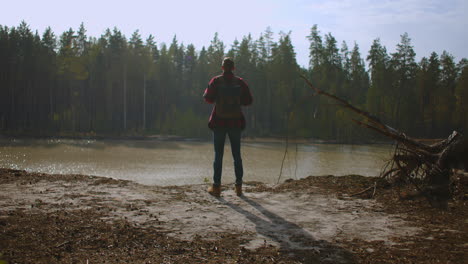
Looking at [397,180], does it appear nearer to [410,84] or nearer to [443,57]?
[410,84]

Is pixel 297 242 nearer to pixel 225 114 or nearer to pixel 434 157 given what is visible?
pixel 225 114

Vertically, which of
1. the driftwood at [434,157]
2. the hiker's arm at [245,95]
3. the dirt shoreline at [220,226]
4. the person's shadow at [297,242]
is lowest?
the person's shadow at [297,242]

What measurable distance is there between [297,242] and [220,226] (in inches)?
32.2

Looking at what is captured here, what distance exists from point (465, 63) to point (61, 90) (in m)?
45.5

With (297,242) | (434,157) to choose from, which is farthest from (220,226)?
(434,157)

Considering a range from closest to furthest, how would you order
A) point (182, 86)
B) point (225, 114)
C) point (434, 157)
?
point (225, 114) → point (434, 157) → point (182, 86)

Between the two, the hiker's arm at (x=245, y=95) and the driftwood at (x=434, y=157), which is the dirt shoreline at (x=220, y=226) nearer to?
the driftwood at (x=434, y=157)

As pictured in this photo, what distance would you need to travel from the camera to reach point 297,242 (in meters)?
3.11

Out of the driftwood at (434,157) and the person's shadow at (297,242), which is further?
the driftwood at (434,157)

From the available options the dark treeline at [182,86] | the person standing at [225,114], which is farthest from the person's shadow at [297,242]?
the dark treeline at [182,86]

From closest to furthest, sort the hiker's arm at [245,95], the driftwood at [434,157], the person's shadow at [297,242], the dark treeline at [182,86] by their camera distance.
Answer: the person's shadow at [297,242]
the driftwood at [434,157]
the hiker's arm at [245,95]
the dark treeline at [182,86]

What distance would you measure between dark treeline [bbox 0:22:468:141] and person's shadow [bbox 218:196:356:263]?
3004 centimetres

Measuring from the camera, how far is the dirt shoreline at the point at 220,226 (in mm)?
2748

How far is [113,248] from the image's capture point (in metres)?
2.85
